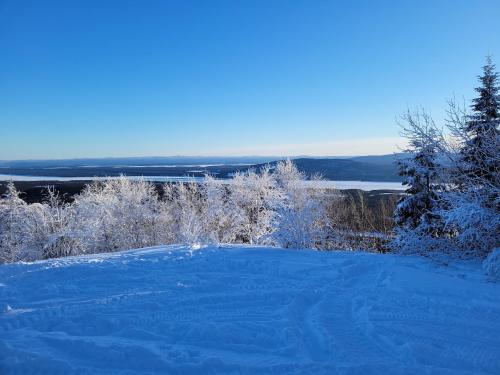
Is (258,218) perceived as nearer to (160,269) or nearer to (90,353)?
(160,269)

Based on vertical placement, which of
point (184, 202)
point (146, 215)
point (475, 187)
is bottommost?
point (146, 215)

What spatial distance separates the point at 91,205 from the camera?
33156 mm

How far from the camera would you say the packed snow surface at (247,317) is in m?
4.30

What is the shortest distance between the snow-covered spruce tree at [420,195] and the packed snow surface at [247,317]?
2.84 m

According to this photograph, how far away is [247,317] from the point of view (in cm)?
566

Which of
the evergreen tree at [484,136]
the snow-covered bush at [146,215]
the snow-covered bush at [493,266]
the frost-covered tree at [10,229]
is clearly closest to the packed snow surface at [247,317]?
the snow-covered bush at [493,266]

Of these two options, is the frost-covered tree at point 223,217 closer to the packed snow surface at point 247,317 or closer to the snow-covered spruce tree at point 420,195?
the snow-covered spruce tree at point 420,195

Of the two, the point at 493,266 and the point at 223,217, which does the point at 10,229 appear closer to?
the point at 223,217

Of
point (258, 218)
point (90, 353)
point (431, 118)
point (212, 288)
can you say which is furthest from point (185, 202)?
point (90, 353)

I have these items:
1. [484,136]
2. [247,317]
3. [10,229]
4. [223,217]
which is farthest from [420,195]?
[10,229]

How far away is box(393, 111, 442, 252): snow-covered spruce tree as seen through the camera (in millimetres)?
11805

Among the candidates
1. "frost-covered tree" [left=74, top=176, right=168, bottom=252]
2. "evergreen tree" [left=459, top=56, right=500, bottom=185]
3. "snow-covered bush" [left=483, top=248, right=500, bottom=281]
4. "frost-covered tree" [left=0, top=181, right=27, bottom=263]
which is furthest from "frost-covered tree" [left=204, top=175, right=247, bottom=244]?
"snow-covered bush" [left=483, top=248, right=500, bottom=281]

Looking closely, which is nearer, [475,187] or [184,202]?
[475,187]

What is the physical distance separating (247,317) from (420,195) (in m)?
14.3
